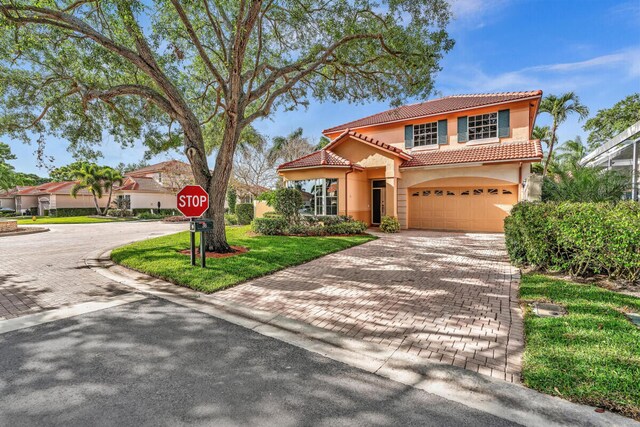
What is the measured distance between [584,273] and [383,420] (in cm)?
694

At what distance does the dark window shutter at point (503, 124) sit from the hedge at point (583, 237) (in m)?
10.1

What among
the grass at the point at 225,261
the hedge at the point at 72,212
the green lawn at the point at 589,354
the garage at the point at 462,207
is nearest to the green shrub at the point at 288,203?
the grass at the point at 225,261

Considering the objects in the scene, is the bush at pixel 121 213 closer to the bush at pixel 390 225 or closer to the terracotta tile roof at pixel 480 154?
the bush at pixel 390 225

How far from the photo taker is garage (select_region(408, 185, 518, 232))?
16094 millimetres

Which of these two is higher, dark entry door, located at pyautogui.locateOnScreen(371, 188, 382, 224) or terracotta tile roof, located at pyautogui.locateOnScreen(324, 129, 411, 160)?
terracotta tile roof, located at pyautogui.locateOnScreen(324, 129, 411, 160)

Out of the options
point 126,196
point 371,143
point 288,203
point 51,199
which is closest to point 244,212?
point 288,203

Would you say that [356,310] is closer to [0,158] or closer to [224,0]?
[224,0]

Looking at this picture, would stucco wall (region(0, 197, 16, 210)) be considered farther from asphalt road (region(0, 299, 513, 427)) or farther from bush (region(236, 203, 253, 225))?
asphalt road (region(0, 299, 513, 427))

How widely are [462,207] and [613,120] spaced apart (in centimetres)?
2777

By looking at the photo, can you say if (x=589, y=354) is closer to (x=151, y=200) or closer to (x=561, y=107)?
(x=561, y=107)

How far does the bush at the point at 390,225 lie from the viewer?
16.2m

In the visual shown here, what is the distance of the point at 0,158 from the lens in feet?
94.3

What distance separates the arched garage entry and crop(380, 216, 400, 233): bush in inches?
107

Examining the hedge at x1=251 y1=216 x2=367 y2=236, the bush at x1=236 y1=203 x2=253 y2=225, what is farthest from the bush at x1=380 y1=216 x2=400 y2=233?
the bush at x1=236 y1=203 x2=253 y2=225
